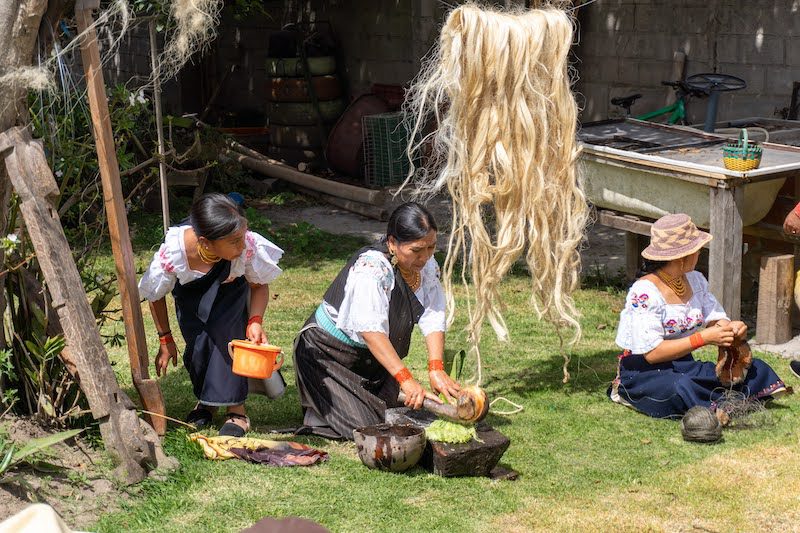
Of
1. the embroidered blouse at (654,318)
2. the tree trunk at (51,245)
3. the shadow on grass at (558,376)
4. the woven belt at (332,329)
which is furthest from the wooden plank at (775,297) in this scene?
the tree trunk at (51,245)

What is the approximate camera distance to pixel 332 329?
507cm

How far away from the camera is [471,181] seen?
517cm

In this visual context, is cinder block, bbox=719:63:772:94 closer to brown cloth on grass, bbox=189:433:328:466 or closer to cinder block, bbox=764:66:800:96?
cinder block, bbox=764:66:800:96

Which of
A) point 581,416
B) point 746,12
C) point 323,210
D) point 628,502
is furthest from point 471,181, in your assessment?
point 323,210

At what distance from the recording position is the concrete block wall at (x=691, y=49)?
9.10m

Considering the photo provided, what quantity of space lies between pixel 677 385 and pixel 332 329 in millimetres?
1737

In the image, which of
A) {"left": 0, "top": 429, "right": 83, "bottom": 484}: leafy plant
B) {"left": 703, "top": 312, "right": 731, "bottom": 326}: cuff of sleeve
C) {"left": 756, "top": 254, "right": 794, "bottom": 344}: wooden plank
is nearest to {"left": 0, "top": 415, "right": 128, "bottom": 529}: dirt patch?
{"left": 0, "top": 429, "right": 83, "bottom": 484}: leafy plant

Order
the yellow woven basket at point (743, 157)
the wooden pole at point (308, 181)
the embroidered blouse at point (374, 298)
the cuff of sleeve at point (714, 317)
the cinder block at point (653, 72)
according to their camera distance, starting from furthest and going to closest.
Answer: the wooden pole at point (308, 181)
the cinder block at point (653, 72)
the yellow woven basket at point (743, 157)
the cuff of sleeve at point (714, 317)
the embroidered blouse at point (374, 298)

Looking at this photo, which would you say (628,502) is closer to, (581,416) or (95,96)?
(581,416)

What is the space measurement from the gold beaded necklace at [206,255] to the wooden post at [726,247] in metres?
3.04

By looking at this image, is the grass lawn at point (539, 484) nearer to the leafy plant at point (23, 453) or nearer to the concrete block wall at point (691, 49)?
the leafy plant at point (23, 453)

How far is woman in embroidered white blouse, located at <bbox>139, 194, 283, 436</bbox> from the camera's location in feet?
15.9

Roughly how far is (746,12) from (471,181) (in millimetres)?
5205

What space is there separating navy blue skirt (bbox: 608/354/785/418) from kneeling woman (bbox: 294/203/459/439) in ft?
3.76
